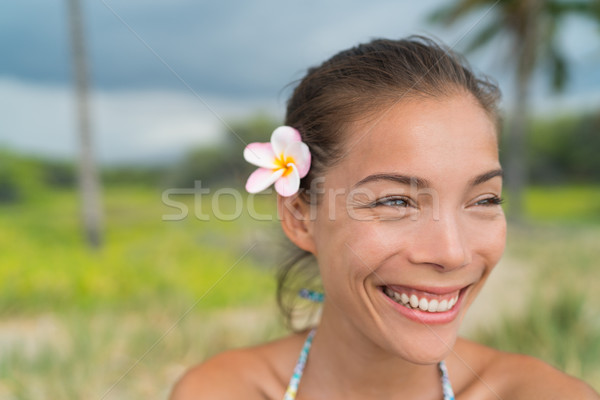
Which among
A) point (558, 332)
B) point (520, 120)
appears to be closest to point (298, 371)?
point (558, 332)

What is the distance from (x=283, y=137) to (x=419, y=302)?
671mm

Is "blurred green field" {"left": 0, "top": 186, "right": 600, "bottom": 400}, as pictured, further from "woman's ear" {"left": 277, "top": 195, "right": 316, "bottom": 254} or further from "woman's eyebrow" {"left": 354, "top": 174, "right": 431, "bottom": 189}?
"woman's eyebrow" {"left": 354, "top": 174, "right": 431, "bottom": 189}

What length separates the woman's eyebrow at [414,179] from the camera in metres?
1.52

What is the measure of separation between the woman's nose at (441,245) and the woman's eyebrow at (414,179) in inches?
4.1

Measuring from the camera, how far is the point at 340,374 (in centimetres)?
184

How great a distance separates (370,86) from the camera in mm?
1699

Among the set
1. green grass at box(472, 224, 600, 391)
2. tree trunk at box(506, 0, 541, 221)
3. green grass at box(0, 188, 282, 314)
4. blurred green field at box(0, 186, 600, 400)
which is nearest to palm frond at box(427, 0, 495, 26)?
tree trunk at box(506, 0, 541, 221)

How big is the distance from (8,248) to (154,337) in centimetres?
312

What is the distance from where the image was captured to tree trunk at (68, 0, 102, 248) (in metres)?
6.13

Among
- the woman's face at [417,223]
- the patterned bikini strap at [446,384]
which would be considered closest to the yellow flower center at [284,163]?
the woman's face at [417,223]

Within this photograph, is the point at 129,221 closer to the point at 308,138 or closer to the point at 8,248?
the point at 8,248

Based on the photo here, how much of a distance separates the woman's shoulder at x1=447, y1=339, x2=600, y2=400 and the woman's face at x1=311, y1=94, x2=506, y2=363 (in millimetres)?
331

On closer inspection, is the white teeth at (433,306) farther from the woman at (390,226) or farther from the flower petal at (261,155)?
the flower petal at (261,155)

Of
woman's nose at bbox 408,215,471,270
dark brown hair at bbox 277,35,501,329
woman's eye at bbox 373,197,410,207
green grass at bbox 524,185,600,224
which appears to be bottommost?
green grass at bbox 524,185,600,224
